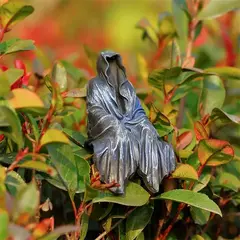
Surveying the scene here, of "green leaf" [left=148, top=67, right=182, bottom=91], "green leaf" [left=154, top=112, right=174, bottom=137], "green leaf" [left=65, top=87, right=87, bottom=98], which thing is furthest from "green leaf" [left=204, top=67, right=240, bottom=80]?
"green leaf" [left=65, top=87, right=87, bottom=98]

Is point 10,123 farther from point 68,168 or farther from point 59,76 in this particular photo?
point 59,76

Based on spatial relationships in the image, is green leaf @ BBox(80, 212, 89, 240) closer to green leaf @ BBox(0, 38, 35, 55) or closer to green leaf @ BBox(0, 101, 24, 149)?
green leaf @ BBox(0, 101, 24, 149)

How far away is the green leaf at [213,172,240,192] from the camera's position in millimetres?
1517

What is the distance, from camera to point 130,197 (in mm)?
1276

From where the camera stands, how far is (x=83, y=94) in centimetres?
144

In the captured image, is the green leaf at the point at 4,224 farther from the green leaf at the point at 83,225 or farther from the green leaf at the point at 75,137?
the green leaf at the point at 75,137

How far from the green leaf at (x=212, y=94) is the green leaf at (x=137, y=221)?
0.34 metres

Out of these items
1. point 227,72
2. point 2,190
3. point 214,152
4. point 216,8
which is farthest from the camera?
point 216,8

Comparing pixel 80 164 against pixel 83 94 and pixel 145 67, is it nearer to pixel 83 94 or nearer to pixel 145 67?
pixel 83 94

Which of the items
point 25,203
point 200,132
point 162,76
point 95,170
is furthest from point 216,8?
point 25,203

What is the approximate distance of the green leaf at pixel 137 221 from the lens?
4.39 feet

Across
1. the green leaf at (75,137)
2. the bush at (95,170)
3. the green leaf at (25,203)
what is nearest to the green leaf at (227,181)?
the bush at (95,170)

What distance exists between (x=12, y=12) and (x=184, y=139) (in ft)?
1.56

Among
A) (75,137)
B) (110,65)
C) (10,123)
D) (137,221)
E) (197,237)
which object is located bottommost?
(197,237)
